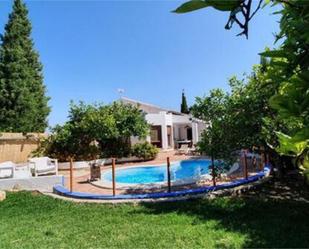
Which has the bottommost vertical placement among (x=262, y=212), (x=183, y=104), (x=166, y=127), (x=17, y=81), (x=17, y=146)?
(x=262, y=212)

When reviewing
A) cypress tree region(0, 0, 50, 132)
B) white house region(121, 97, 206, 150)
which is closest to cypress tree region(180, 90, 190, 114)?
white house region(121, 97, 206, 150)

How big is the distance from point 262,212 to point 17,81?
28.2m

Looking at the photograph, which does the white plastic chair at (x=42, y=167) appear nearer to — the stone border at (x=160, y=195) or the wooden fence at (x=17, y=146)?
the stone border at (x=160, y=195)

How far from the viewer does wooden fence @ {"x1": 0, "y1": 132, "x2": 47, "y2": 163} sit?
74.5ft

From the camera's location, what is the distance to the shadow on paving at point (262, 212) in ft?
23.1

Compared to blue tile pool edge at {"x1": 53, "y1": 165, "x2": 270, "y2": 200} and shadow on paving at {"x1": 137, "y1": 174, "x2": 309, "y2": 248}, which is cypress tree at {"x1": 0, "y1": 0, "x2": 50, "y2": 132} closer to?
blue tile pool edge at {"x1": 53, "y1": 165, "x2": 270, "y2": 200}

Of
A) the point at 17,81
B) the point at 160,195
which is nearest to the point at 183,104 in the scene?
the point at 17,81

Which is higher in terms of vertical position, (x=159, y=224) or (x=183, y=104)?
(x=183, y=104)

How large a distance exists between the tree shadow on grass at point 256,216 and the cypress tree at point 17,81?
23.6 meters

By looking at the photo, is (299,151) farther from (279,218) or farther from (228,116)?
(228,116)

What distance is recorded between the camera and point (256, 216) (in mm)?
8703

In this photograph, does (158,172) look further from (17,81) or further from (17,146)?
(17,81)

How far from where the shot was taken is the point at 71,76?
91.4ft

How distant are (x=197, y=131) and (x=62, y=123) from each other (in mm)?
20085
